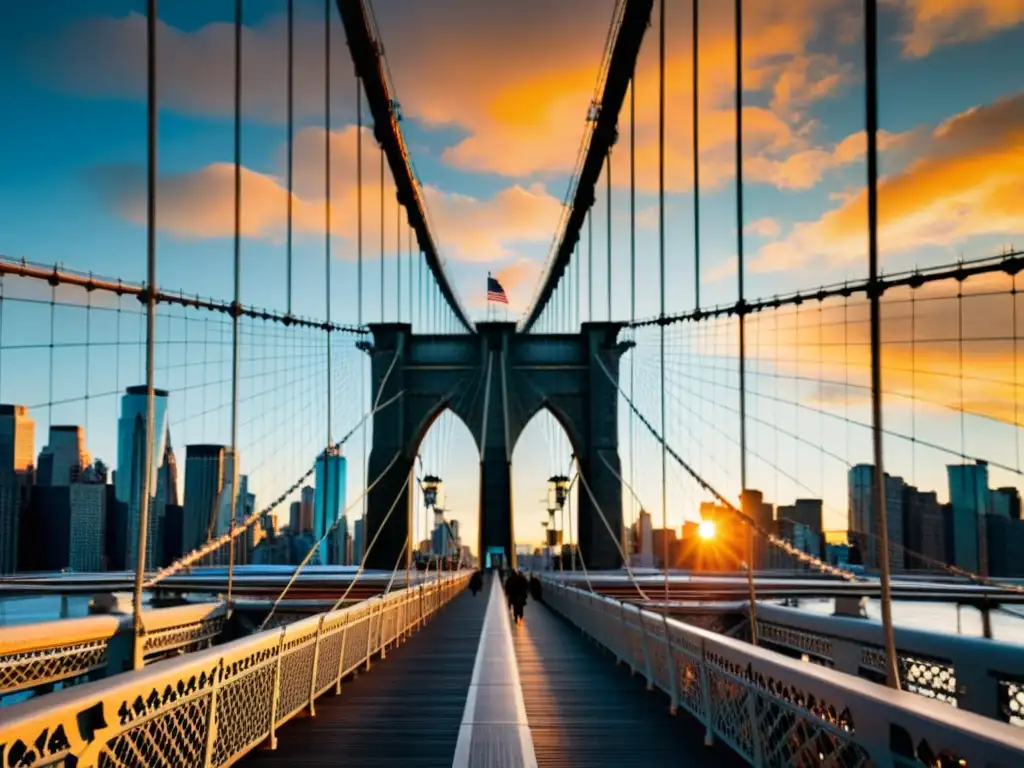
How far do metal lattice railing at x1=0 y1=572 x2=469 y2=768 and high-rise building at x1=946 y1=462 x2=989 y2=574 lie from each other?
11.2m

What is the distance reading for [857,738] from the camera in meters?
5.10

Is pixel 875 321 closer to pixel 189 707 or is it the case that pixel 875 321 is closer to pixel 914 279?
pixel 189 707

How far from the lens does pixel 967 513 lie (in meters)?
30.6

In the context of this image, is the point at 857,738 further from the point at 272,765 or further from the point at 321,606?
the point at 321,606

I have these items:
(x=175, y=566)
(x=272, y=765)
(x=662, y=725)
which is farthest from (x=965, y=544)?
(x=272, y=765)

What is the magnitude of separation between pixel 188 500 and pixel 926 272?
82.8 meters

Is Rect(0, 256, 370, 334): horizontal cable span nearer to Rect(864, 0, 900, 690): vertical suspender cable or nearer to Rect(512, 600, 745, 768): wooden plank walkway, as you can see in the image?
Rect(512, 600, 745, 768): wooden plank walkway

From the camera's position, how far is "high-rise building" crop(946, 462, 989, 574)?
22.4 metres

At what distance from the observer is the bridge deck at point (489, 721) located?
26.1ft

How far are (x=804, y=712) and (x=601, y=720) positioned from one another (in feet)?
14.4

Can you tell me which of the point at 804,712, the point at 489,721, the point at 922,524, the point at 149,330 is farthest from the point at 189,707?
the point at 922,524

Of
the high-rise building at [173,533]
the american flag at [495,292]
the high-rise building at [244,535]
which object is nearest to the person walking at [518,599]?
the high-rise building at [244,535]

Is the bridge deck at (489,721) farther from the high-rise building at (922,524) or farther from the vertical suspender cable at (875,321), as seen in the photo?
the high-rise building at (922,524)

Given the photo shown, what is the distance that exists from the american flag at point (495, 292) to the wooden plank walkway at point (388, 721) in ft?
135
